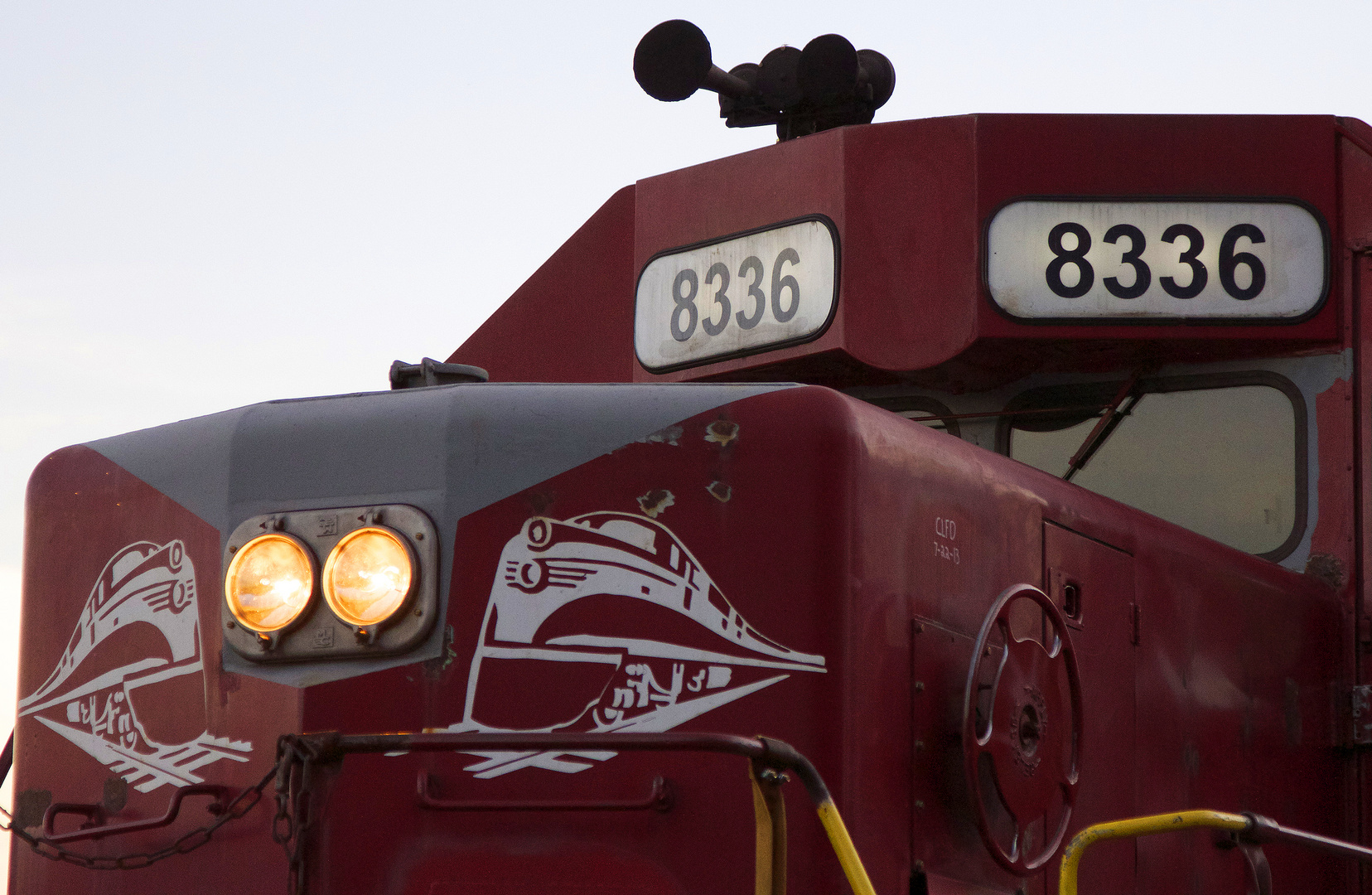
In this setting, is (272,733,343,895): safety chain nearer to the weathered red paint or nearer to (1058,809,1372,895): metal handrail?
the weathered red paint

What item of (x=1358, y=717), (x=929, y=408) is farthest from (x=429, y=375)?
(x=1358, y=717)

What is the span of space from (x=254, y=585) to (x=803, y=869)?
3.33 feet

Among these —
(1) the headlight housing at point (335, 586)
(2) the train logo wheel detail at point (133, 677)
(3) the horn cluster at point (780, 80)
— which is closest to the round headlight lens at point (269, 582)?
(1) the headlight housing at point (335, 586)

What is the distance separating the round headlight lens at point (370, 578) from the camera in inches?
118

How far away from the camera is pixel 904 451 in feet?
10.4

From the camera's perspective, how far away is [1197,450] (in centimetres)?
A: 460

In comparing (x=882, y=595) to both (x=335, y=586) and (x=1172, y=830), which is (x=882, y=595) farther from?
(x=335, y=586)

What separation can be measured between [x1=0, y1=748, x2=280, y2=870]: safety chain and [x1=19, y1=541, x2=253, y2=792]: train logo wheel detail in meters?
0.08

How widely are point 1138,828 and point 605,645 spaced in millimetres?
898

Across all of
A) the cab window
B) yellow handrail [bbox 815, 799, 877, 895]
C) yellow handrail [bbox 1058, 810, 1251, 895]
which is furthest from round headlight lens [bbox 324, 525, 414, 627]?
the cab window

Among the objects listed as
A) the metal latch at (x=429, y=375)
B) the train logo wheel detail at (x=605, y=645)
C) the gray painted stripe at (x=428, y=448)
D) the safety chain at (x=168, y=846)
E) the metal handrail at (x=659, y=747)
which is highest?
the metal latch at (x=429, y=375)

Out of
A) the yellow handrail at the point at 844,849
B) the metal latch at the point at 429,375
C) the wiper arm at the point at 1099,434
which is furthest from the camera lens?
the wiper arm at the point at 1099,434

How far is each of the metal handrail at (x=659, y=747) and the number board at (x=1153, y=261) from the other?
6.87 ft

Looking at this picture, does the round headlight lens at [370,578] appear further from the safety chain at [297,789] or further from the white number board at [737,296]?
the white number board at [737,296]
